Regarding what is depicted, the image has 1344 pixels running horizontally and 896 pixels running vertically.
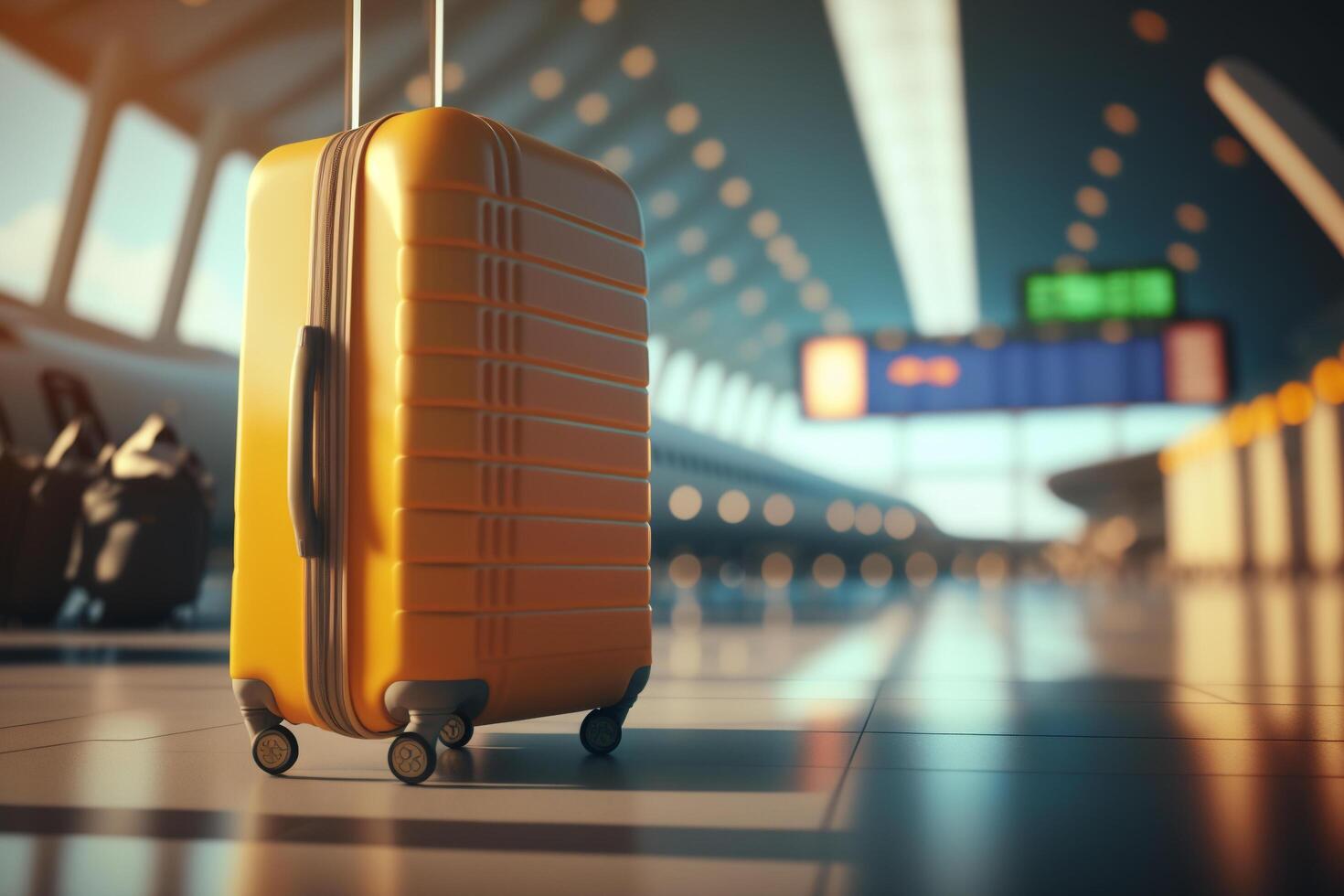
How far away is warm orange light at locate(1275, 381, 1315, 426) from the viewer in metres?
17.9

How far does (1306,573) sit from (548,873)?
19.0 metres

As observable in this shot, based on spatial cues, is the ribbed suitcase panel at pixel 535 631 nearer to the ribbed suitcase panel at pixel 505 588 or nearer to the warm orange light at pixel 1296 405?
the ribbed suitcase panel at pixel 505 588

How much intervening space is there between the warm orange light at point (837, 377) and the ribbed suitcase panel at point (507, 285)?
50.1 ft

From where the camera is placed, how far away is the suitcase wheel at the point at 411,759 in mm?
2283

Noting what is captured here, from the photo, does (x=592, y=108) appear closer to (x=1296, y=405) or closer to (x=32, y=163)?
(x=32, y=163)

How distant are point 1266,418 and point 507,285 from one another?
65.2 feet

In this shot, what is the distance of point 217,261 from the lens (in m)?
14.8

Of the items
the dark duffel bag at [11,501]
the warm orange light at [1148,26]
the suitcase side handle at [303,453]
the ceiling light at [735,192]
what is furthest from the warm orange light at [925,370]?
the suitcase side handle at [303,453]

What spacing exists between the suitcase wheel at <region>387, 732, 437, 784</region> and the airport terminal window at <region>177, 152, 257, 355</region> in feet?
42.7

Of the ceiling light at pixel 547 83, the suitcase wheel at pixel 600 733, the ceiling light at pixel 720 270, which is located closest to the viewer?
the suitcase wheel at pixel 600 733

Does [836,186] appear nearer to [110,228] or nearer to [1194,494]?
[1194,494]

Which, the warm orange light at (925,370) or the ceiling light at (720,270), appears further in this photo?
the ceiling light at (720,270)

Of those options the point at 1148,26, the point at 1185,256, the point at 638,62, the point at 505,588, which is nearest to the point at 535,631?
the point at 505,588

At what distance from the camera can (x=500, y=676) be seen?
2.38m
